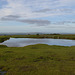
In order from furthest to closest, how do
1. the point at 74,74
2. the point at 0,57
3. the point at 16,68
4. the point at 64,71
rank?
the point at 0,57 → the point at 16,68 → the point at 64,71 → the point at 74,74

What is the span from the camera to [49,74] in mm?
13406

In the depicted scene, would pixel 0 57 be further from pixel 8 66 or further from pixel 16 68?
pixel 16 68

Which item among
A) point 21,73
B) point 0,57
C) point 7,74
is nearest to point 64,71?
point 21,73

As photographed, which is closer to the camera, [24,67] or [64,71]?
[64,71]

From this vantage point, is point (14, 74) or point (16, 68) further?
point (16, 68)

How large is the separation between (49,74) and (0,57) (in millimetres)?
11494

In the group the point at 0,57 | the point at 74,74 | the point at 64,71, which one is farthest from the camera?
the point at 0,57

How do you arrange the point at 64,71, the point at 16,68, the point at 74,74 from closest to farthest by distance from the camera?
the point at 74,74 < the point at 64,71 < the point at 16,68

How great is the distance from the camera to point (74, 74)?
1313 centimetres

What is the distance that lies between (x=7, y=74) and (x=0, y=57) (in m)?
8.08

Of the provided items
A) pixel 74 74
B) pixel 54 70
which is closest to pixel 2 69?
pixel 54 70

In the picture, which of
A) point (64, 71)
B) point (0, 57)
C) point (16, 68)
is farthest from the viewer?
point (0, 57)

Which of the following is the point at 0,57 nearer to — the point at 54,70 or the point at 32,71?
the point at 32,71

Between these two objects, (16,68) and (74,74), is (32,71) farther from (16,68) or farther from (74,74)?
(74,74)
